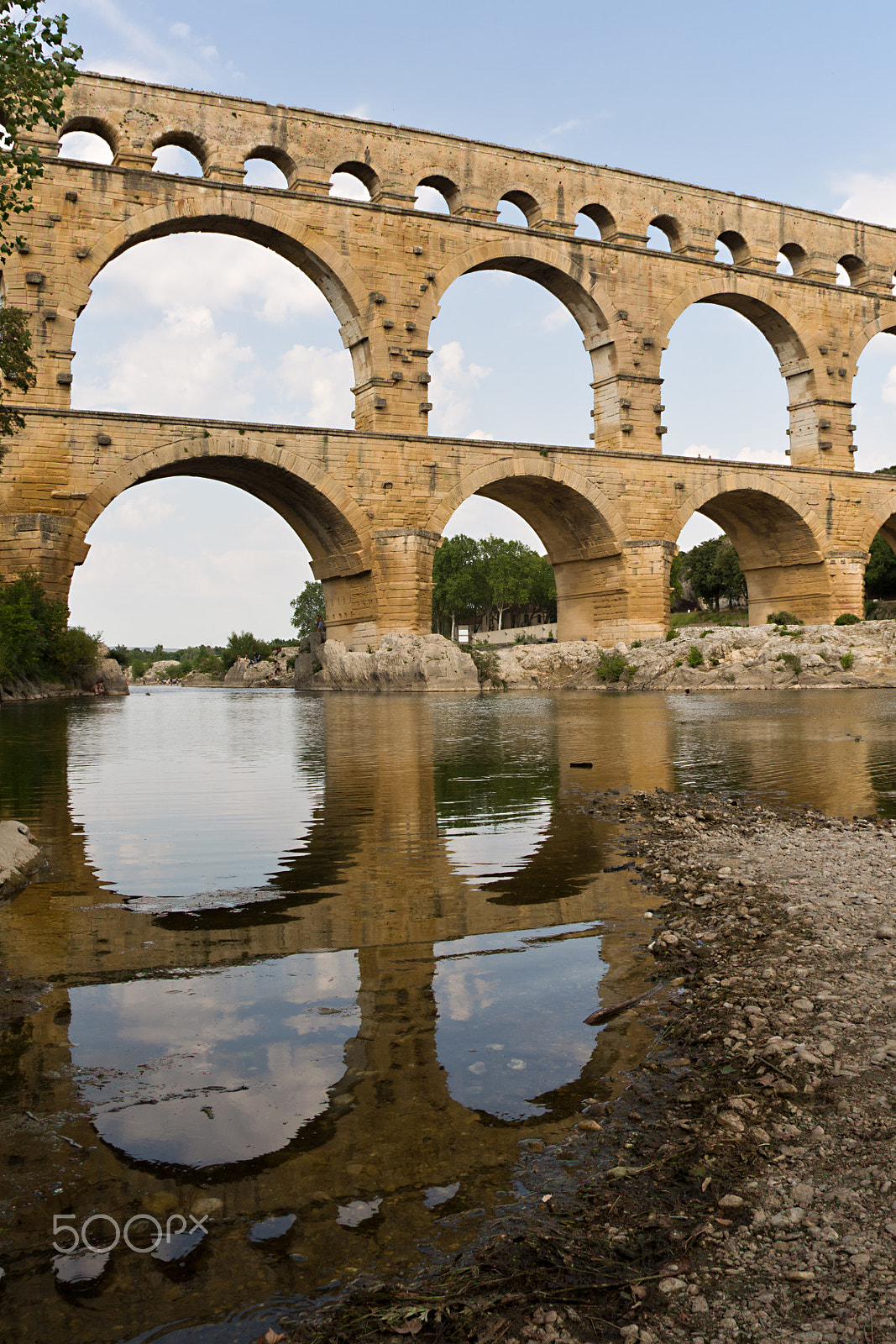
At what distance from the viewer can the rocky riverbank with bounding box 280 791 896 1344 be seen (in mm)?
1659

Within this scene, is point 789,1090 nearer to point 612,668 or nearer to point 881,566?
point 612,668

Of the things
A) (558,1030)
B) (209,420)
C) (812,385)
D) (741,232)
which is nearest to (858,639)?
(812,385)

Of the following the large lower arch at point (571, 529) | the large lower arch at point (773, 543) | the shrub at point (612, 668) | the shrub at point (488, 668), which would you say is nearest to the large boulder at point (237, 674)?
the large lower arch at point (571, 529)

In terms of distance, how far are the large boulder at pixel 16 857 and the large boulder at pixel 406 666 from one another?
19.9 metres

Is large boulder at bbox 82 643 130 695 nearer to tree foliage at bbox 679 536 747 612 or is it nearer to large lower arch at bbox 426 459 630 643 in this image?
large lower arch at bbox 426 459 630 643

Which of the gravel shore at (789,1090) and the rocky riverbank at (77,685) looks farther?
the rocky riverbank at (77,685)

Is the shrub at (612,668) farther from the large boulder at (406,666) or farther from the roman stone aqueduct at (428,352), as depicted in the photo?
the large boulder at (406,666)

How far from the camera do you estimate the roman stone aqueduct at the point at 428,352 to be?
22672 mm

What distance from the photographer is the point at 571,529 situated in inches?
1160

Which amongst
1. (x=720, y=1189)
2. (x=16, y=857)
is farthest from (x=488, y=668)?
(x=720, y=1189)

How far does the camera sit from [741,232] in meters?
31.4

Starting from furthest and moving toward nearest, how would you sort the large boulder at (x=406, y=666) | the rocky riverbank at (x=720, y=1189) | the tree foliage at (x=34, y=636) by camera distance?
the large boulder at (x=406, y=666)
the tree foliage at (x=34, y=636)
the rocky riverbank at (x=720, y=1189)

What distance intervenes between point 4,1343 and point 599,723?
44.6 feet

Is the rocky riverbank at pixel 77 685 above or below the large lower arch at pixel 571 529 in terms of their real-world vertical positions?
below
